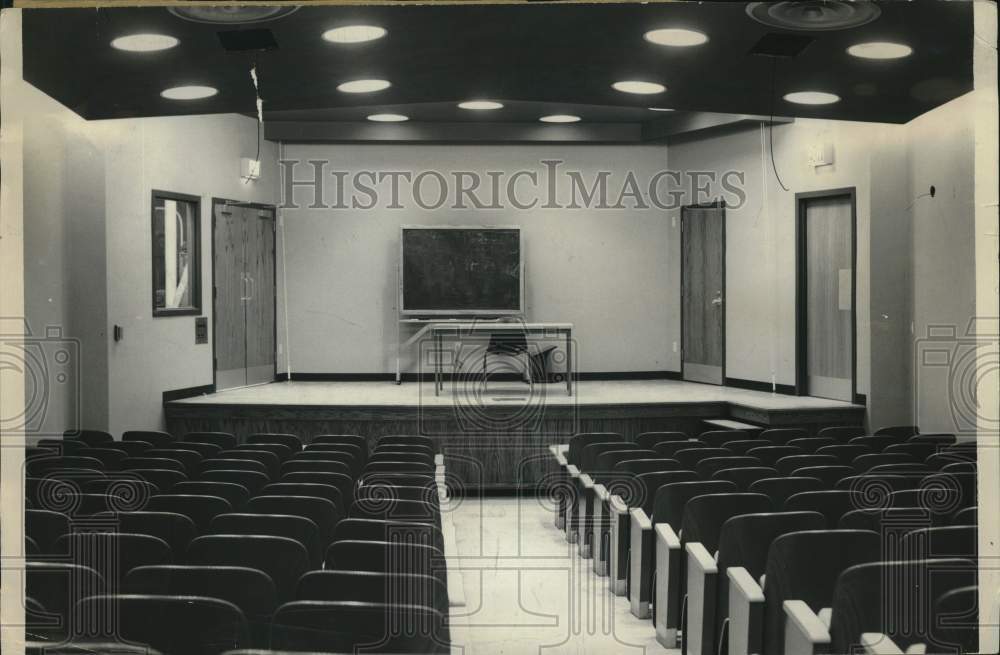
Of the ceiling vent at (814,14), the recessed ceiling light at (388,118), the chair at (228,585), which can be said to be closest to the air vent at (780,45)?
the ceiling vent at (814,14)

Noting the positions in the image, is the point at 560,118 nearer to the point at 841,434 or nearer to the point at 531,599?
the point at 841,434

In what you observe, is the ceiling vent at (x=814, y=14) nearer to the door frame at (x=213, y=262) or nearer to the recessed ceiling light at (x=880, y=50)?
the recessed ceiling light at (x=880, y=50)

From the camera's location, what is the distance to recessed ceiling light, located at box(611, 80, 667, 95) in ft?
23.6

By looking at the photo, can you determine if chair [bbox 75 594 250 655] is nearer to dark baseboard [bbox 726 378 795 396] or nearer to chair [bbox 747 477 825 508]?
chair [bbox 747 477 825 508]

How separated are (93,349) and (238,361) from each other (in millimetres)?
3187

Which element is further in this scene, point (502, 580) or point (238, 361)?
point (238, 361)

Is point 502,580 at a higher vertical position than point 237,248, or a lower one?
lower

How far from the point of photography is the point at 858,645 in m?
2.57

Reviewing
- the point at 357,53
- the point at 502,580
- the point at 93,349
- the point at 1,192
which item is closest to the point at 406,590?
the point at 1,192

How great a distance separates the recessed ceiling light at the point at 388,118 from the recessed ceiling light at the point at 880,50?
6.63m

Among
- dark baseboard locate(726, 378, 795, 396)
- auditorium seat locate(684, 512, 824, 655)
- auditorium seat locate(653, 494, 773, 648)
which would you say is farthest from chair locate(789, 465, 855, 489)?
dark baseboard locate(726, 378, 795, 396)

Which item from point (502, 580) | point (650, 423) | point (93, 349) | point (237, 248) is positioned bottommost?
point (502, 580)

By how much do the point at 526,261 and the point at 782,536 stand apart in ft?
30.9

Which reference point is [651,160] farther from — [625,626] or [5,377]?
[5,377]
